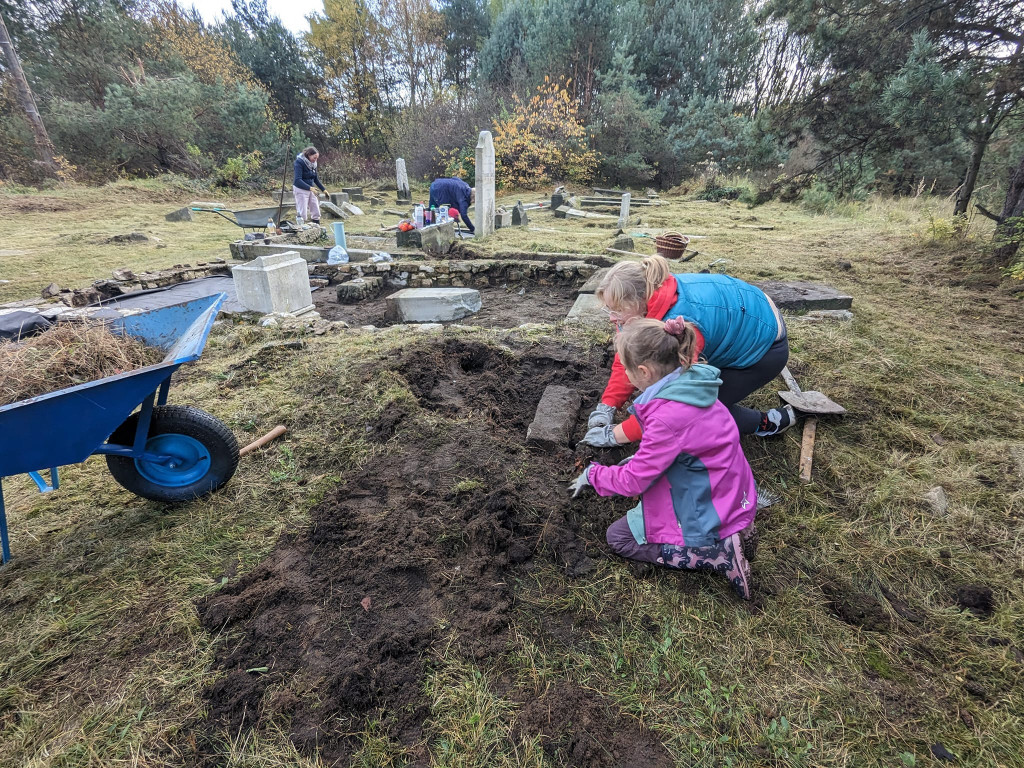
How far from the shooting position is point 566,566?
2.22 m

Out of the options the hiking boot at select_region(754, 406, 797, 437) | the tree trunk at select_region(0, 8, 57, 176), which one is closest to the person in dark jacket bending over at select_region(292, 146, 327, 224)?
the hiking boot at select_region(754, 406, 797, 437)

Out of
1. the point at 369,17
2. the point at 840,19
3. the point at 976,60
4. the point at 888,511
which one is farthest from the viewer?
the point at 369,17

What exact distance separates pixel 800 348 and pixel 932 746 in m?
3.29

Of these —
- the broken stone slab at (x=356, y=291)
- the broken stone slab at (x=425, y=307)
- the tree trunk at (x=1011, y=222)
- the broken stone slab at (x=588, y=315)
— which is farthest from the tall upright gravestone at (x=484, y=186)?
the tree trunk at (x=1011, y=222)

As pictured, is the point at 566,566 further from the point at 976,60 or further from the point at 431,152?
the point at 431,152

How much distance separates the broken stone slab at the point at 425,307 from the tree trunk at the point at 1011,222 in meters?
6.97

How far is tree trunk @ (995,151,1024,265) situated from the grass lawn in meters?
3.85

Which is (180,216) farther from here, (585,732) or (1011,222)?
(1011,222)

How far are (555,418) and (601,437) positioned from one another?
399 millimetres

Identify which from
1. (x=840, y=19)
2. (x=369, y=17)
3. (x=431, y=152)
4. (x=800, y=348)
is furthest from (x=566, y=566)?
(x=369, y=17)

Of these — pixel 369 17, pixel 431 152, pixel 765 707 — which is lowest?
pixel 765 707

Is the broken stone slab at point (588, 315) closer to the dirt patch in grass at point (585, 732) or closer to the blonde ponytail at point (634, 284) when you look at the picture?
the blonde ponytail at point (634, 284)

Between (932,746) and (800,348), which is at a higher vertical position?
(800,348)

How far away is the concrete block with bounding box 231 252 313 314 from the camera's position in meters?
5.61
